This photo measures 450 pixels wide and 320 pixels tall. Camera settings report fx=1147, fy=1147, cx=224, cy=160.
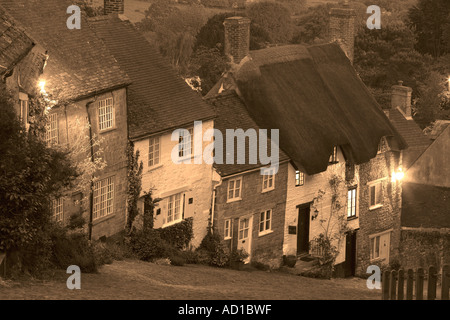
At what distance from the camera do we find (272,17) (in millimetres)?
115438

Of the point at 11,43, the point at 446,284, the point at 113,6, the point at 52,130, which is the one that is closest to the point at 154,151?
the point at 52,130

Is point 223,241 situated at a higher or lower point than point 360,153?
lower

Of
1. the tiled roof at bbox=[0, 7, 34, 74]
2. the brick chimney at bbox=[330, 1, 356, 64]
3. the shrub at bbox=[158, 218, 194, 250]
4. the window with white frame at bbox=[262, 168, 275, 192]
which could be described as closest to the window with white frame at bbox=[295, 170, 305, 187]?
the window with white frame at bbox=[262, 168, 275, 192]

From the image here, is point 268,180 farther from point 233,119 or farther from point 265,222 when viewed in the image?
point 233,119

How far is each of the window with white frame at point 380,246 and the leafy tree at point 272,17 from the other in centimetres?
6107

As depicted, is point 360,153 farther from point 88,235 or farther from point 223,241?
point 88,235

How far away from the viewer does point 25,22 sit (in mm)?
35344

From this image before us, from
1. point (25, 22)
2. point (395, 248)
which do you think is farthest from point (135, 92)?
point (395, 248)

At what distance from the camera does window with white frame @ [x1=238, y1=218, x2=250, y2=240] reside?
42344mm

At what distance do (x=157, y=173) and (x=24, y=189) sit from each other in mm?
12183

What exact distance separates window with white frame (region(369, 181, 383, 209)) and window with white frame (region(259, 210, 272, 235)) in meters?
6.98

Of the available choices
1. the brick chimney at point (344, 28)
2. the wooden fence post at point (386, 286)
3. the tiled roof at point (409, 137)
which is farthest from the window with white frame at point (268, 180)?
the wooden fence post at point (386, 286)
